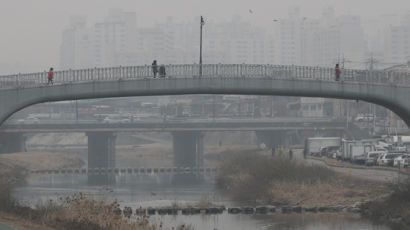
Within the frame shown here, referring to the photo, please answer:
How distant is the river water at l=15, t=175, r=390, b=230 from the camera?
53.9 metres

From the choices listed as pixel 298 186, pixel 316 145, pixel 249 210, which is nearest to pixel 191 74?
pixel 249 210

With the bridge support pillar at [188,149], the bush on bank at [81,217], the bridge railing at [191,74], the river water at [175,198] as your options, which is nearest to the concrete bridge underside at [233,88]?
the bridge railing at [191,74]

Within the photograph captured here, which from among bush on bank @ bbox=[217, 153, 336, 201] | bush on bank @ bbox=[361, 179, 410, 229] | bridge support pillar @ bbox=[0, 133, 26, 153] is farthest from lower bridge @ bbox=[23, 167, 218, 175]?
bush on bank @ bbox=[361, 179, 410, 229]

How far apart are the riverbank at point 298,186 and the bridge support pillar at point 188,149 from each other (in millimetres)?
49905

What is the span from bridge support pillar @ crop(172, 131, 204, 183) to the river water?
58.8 ft

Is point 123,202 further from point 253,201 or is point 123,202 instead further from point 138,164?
point 138,164

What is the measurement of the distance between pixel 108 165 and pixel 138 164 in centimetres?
1129

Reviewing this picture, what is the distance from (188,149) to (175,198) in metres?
58.6

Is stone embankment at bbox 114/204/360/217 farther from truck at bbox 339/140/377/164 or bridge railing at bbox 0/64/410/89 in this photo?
truck at bbox 339/140/377/164

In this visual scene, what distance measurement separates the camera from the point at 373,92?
54.8 m

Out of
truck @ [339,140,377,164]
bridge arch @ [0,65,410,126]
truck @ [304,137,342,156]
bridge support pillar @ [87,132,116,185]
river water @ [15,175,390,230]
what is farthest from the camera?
bridge support pillar @ [87,132,116,185]

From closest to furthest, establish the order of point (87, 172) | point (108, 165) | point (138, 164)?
point (87, 172) → point (108, 165) → point (138, 164)

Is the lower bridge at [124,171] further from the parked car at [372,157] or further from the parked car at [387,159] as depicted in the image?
the parked car at [387,159]

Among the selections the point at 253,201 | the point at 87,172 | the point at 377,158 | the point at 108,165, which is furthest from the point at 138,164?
the point at 253,201
